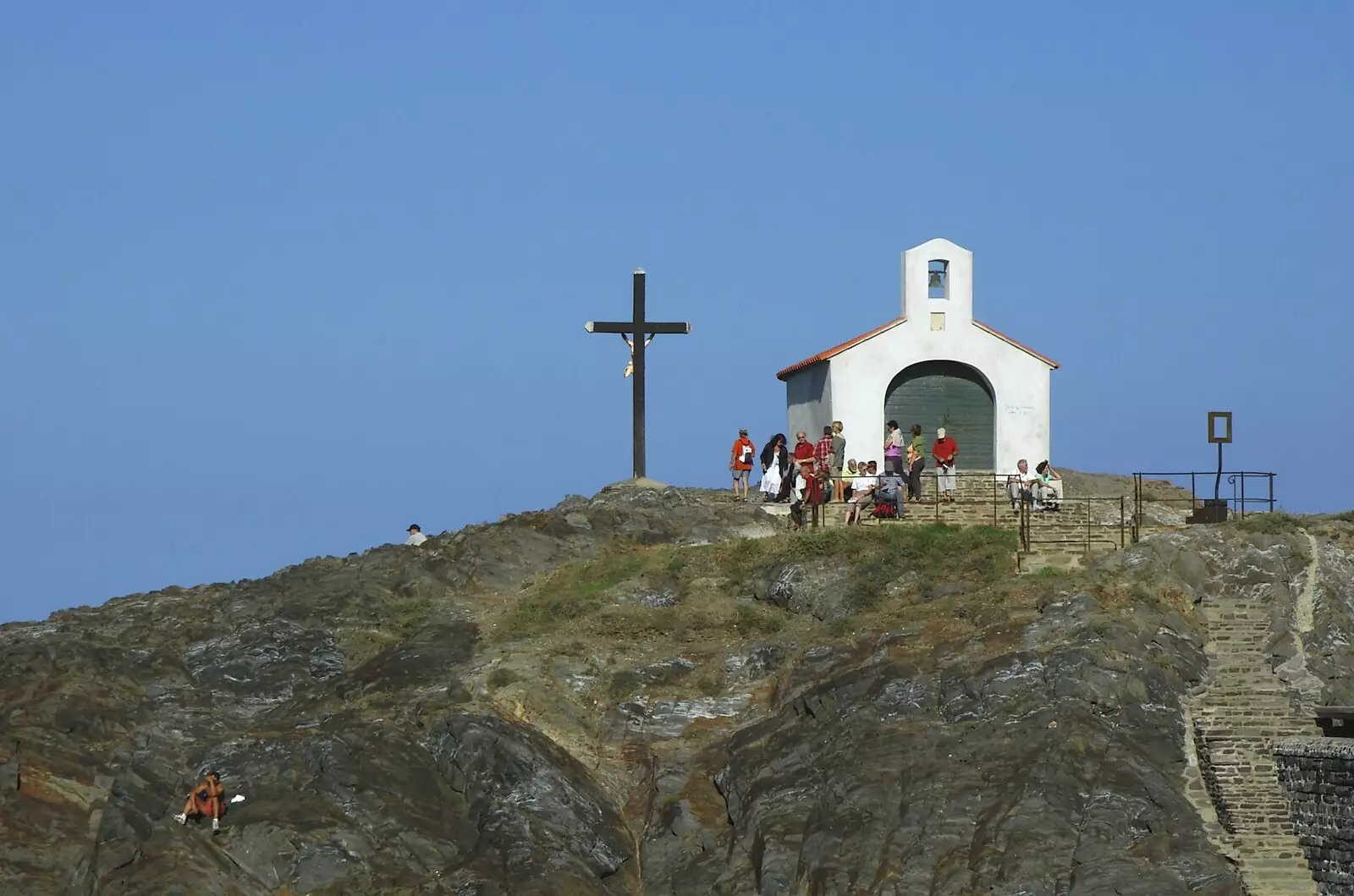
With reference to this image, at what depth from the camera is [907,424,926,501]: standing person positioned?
43.9 metres

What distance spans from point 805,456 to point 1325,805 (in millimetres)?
16597

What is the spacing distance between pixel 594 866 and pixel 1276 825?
11.1m

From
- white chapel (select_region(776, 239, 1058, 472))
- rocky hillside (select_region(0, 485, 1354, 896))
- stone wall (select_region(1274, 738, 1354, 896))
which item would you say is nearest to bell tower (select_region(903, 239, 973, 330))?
white chapel (select_region(776, 239, 1058, 472))

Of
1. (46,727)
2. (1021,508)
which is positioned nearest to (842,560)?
(1021,508)

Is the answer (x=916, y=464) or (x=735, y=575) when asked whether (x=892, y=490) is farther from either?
(x=735, y=575)

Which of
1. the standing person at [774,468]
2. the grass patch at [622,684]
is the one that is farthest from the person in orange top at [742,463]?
the grass patch at [622,684]

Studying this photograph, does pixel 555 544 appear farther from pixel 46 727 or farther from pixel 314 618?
pixel 46 727

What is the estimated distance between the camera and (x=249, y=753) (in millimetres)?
32312

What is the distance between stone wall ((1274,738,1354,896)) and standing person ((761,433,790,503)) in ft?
57.2

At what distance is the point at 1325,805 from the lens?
30.7 m

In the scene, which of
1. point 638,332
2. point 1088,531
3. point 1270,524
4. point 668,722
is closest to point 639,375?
point 638,332

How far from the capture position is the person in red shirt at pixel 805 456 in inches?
1725

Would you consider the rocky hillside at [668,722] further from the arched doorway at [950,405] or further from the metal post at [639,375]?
the metal post at [639,375]

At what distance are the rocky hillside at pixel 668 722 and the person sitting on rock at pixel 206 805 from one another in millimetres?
284
